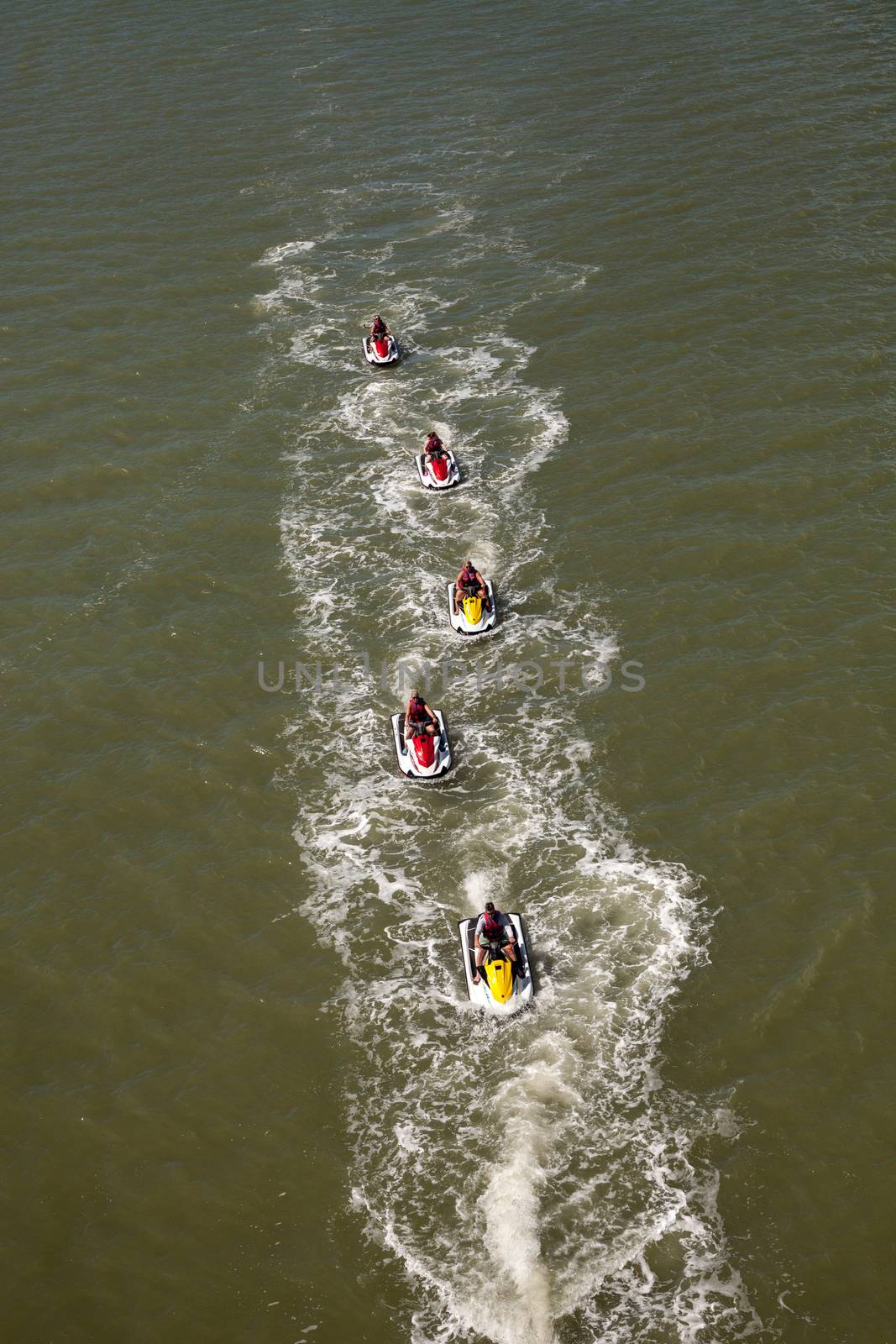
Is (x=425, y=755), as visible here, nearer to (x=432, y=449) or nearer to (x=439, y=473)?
(x=439, y=473)

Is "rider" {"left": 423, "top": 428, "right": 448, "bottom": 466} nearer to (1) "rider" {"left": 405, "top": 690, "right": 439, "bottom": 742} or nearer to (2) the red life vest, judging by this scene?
(1) "rider" {"left": 405, "top": 690, "right": 439, "bottom": 742}

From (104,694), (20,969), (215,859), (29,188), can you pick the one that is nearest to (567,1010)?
(215,859)

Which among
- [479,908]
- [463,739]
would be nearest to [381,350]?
[463,739]

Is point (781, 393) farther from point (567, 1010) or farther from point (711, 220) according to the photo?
point (567, 1010)

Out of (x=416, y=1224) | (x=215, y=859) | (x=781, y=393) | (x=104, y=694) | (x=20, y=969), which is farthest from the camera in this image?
(x=781, y=393)

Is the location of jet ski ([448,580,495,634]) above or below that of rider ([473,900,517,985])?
above

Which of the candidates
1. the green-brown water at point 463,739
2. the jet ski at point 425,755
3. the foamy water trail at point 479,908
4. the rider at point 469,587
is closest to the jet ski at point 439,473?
the foamy water trail at point 479,908

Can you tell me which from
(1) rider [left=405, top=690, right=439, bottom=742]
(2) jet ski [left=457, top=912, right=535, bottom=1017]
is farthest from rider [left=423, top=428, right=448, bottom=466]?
(2) jet ski [left=457, top=912, right=535, bottom=1017]
